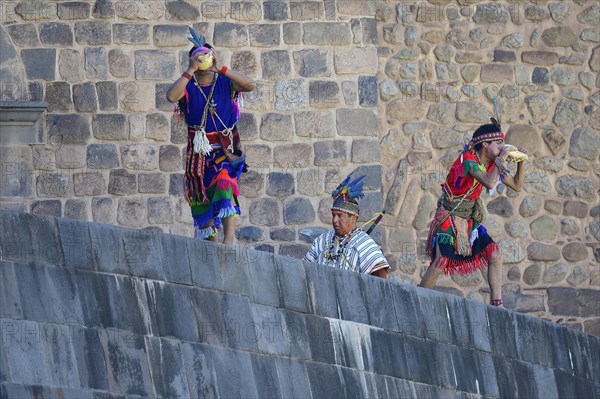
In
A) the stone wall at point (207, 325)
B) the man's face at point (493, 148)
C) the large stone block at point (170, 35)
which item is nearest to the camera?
the stone wall at point (207, 325)

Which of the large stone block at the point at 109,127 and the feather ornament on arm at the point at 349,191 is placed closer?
the feather ornament on arm at the point at 349,191

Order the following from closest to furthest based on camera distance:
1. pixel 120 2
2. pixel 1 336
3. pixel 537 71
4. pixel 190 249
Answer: pixel 1 336 < pixel 190 249 < pixel 120 2 < pixel 537 71

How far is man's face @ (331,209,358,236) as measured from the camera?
10.4 m

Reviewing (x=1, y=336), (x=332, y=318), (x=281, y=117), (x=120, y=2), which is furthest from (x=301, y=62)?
(x=1, y=336)

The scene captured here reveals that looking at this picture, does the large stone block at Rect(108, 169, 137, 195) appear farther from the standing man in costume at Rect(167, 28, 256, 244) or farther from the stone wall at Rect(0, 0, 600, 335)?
the standing man in costume at Rect(167, 28, 256, 244)

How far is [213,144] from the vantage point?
10172mm

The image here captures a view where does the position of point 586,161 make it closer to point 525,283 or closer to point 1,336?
point 525,283

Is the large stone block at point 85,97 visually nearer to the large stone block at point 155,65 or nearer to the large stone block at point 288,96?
the large stone block at point 155,65

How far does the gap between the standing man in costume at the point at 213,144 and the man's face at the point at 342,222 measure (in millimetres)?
684

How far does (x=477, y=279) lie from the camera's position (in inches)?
526

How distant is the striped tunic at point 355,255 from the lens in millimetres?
10156

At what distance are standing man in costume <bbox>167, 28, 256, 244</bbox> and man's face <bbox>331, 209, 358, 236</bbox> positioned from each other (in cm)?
68

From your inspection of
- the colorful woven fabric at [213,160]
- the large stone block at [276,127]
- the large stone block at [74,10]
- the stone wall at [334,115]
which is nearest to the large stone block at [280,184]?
the stone wall at [334,115]

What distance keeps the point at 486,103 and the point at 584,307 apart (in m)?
1.91
